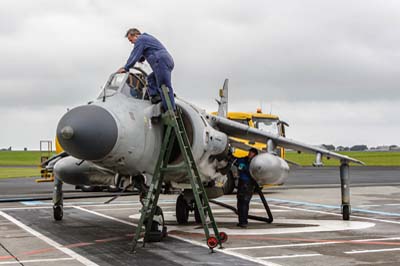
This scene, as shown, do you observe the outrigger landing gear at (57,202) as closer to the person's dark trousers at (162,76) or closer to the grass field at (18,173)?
the person's dark trousers at (162,76)

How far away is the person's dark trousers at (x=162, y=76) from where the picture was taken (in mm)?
10461

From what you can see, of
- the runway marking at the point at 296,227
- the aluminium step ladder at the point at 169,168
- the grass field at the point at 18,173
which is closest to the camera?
the aluminium step ladder at the point at 169,168

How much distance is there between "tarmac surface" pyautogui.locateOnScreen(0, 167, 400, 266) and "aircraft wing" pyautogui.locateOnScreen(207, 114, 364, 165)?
177 cm

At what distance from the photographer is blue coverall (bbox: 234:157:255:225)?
13.1 m

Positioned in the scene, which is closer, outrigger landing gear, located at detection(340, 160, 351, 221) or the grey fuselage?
the grey fuselage

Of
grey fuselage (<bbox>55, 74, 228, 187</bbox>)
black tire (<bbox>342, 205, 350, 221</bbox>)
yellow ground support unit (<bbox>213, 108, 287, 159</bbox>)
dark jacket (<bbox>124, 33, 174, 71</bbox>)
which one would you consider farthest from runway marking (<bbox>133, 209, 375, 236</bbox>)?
yellow ground support unit (<bbox>213, 108, 287, 159</bbox>)

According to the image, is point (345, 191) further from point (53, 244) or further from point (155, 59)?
point (53, 244)

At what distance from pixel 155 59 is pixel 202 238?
3.55 meters

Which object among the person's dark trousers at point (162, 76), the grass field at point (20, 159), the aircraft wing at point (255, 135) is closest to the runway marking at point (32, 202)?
the aircraft wing at point (255, 135)

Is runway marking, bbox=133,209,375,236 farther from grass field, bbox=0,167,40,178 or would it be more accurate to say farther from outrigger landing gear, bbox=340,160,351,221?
grass field, bbox=0,167,40,178

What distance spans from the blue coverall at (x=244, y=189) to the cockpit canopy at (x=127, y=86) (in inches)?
139

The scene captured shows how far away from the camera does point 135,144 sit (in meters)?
9.84

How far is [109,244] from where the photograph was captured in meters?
10.4

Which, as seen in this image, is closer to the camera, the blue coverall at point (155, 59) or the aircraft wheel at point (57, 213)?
the blue coverall at point (155, 59)
